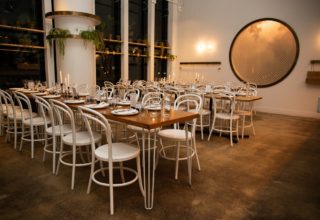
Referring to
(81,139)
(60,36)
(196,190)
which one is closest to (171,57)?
(60,36)

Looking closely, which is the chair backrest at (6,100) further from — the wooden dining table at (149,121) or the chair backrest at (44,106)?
the wooden dining table at (149,121)

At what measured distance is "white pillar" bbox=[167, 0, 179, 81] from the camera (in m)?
9.26

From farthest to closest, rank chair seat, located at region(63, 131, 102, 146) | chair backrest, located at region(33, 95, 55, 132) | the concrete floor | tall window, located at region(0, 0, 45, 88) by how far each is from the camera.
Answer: tall window, located at region(0, 0, 45, 88), chair backrest, located at region(33, 95, 55, 132), chair seat, located at region(63, 131, 102, 146), the concrete floor

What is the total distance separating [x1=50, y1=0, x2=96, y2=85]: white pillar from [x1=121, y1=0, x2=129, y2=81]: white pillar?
2.02 meters

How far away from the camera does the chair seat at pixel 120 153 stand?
219cm

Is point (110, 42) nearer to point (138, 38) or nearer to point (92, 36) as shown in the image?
point (138, 38)

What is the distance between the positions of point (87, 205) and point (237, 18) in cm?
729

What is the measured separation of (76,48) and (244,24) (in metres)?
5.03

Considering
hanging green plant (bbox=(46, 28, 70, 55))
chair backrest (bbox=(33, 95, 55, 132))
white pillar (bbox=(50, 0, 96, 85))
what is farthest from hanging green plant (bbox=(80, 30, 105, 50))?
chair backrest (bbox=(33, 95, 55, 132))

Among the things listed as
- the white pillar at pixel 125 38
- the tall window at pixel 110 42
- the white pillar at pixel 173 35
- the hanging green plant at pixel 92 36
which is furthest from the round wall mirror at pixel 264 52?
the hanging green plant at pixel 92 36

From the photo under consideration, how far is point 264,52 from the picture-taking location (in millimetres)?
7324

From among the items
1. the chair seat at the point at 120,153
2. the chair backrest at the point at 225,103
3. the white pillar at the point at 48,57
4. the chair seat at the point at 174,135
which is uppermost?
the white pillar at the point at 48,57

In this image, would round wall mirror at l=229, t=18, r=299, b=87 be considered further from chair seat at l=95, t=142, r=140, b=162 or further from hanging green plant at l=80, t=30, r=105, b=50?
chair seat at l=95, t=142, r=140, b=162

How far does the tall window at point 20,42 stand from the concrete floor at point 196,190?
2.89 meters
